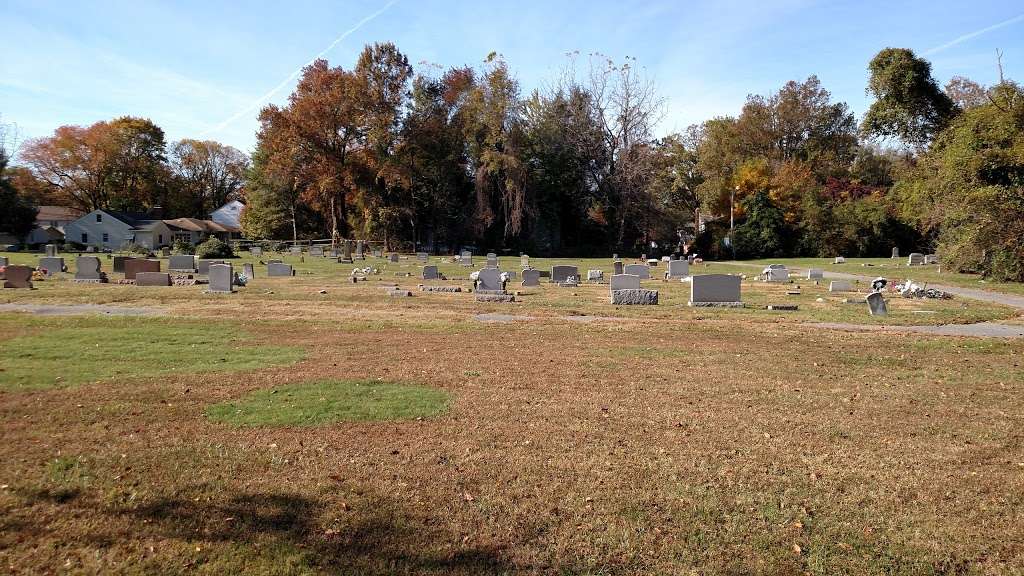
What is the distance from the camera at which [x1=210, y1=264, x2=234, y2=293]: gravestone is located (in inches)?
715

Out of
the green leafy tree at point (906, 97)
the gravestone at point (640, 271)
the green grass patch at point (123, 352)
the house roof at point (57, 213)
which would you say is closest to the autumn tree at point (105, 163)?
the house roof at point (57, 213)

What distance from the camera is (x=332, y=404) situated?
21.4 ft

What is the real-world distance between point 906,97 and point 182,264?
1484 inches

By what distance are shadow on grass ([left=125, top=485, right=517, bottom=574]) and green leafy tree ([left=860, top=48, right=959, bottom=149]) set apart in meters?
39.4

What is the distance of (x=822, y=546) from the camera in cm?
372

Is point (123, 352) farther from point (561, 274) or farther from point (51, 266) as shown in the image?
point (51, 266)

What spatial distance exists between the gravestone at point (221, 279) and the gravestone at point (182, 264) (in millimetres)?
6734

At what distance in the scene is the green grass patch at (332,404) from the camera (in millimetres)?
6000

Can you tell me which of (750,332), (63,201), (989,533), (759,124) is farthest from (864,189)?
(63,201)

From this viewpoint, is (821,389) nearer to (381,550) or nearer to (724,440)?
(724,440)

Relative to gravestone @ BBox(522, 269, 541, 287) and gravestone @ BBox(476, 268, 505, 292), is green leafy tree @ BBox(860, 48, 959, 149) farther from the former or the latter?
gravestone @ BBox(476, 268, 505, 292)

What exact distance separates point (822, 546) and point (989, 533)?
1127 mm

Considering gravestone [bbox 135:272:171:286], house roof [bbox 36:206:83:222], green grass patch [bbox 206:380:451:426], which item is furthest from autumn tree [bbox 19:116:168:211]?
green grass patch [bbox 206:380:451:426]

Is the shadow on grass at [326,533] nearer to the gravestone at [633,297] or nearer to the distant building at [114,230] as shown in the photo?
the gravestone at [633,297]
